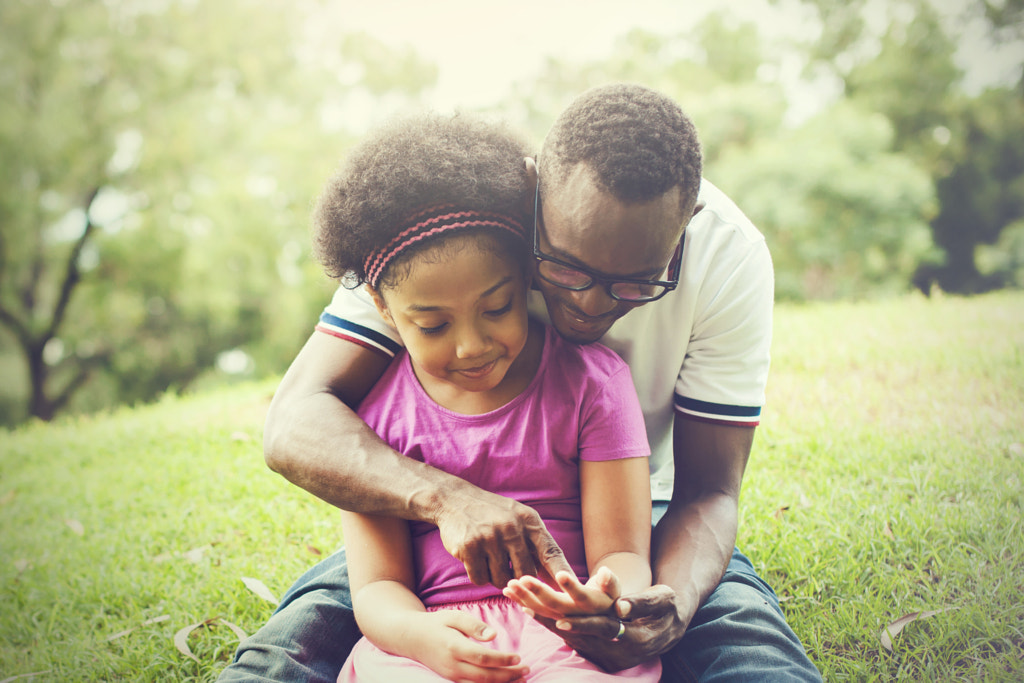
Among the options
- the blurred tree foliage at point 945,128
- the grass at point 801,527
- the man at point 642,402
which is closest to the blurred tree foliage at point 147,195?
the grass at point 801,527

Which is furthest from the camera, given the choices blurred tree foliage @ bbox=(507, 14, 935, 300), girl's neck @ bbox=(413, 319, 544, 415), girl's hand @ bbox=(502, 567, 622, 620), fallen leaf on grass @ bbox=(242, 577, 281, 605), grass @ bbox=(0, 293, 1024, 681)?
blurred tree foliage @ bbox=(507, 14, 935, 300)

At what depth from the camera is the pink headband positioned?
1.58 metres

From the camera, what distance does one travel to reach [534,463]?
5.73 ft

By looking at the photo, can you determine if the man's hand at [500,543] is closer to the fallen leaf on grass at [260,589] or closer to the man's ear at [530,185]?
the man's ear at [530,185]

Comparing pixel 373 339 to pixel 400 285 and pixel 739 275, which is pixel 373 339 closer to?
pixel 400 285

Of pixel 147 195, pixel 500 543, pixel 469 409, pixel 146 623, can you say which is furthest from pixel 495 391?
pixel 147 195

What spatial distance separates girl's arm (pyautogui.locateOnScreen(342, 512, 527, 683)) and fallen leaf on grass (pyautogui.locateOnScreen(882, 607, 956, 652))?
4.07 ft

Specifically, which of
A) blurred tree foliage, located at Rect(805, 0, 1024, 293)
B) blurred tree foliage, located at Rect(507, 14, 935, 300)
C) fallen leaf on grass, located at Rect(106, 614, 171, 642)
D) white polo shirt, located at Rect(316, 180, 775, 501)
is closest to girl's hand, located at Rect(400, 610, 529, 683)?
white polo shirt, located at Rect(316, 180, 775, 501)

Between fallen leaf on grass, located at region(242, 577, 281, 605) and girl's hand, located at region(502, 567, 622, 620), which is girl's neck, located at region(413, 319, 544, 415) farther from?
fallen leaf on grass, located at region(242, 577, 281, 605)

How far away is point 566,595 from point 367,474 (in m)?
0.63

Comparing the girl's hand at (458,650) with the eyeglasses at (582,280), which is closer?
the girl's hand at (458,650)

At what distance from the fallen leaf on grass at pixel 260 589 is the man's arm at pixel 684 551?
1515 mm

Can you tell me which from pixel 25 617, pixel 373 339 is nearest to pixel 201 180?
pixel 25 617

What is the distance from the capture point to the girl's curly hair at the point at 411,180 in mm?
1603
